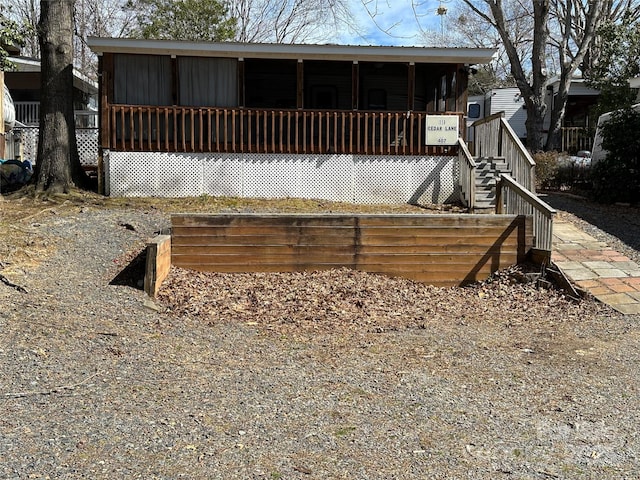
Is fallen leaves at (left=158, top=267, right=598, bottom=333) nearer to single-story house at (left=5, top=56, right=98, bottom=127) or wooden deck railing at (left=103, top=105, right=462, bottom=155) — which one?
wooden deck railing at (left=103, top=105, right=462, bottom=155)

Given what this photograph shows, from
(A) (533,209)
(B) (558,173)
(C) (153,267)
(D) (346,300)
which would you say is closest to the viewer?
(C) (153,267)

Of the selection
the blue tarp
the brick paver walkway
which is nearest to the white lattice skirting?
the blue tarp

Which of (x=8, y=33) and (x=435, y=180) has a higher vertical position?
(x=8, y=33)

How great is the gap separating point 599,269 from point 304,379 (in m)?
5.11

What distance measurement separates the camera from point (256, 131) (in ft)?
43.7

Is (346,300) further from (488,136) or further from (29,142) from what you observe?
(29,142)

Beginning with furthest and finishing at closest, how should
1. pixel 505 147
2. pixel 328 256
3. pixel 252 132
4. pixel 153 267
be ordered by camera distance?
pixel 252 132 → pixel 505 147 → pixel 328 256 → pixel 153 267

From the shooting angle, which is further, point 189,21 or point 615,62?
point 189,21

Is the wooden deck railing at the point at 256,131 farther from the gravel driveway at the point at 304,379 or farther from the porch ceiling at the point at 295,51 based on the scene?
the gravel driveway at the point at 304,379

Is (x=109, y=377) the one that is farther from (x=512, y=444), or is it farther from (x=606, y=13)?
(x=606, y=13)

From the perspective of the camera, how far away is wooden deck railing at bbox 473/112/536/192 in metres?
11.0

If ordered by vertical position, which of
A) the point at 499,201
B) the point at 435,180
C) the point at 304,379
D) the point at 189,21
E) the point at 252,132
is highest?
the point at 189,21

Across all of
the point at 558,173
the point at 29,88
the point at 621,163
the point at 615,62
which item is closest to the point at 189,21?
the point at 29,88

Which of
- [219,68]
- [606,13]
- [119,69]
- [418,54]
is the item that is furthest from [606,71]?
[119,69]
